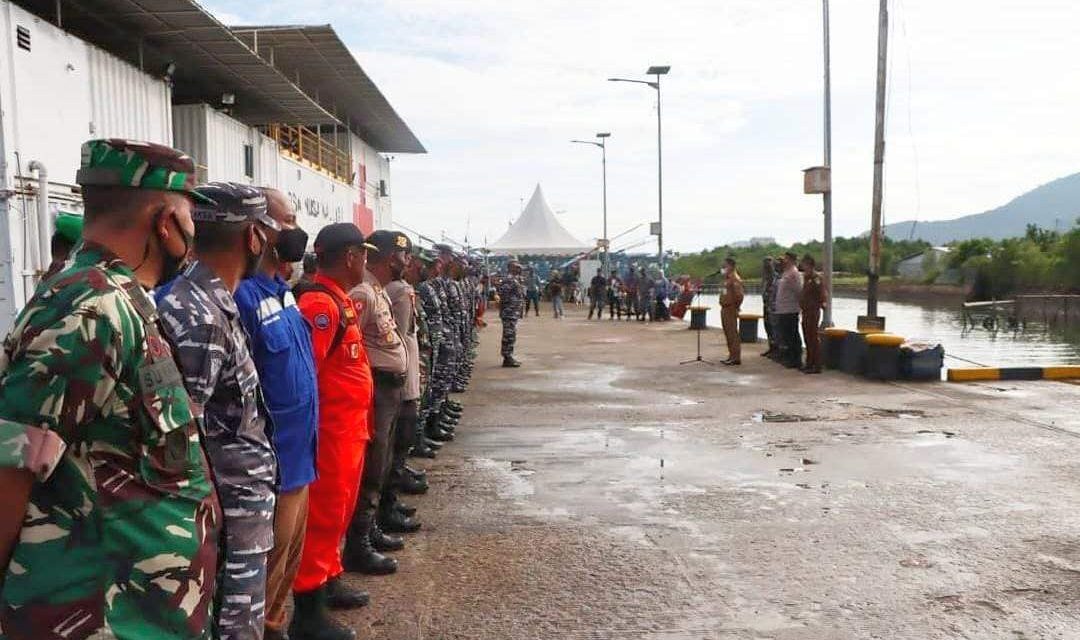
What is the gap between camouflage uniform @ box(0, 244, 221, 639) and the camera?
1.57 m

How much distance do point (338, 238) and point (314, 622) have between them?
5.42 ft

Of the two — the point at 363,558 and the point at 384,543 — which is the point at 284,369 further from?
the point at 384,543

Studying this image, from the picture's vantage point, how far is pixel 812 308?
12648 millimetres

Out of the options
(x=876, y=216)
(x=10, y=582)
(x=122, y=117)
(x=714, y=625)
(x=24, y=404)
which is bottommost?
(x=714, y=625)

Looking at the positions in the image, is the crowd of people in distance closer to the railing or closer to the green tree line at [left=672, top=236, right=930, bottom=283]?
the railing

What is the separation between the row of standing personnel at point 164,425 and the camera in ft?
5.24

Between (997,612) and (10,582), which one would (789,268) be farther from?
(10,582)

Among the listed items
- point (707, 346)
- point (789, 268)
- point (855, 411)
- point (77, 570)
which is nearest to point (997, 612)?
point (77, 570)

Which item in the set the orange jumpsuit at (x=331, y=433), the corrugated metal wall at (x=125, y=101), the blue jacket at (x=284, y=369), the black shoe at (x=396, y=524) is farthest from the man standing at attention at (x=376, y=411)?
the corrugated metal wall at (x=125, y=101)

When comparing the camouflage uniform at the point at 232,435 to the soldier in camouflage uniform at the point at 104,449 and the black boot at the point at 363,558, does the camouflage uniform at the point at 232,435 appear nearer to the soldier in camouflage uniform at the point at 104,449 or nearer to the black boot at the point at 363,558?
the soldier in camouflage uniform at the point at 104,449

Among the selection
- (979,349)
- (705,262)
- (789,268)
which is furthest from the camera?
(705,262)

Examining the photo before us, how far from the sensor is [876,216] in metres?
14.9

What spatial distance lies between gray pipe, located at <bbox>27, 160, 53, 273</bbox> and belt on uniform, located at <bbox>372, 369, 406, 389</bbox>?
4.82 meters

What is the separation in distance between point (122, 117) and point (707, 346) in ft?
37.5
